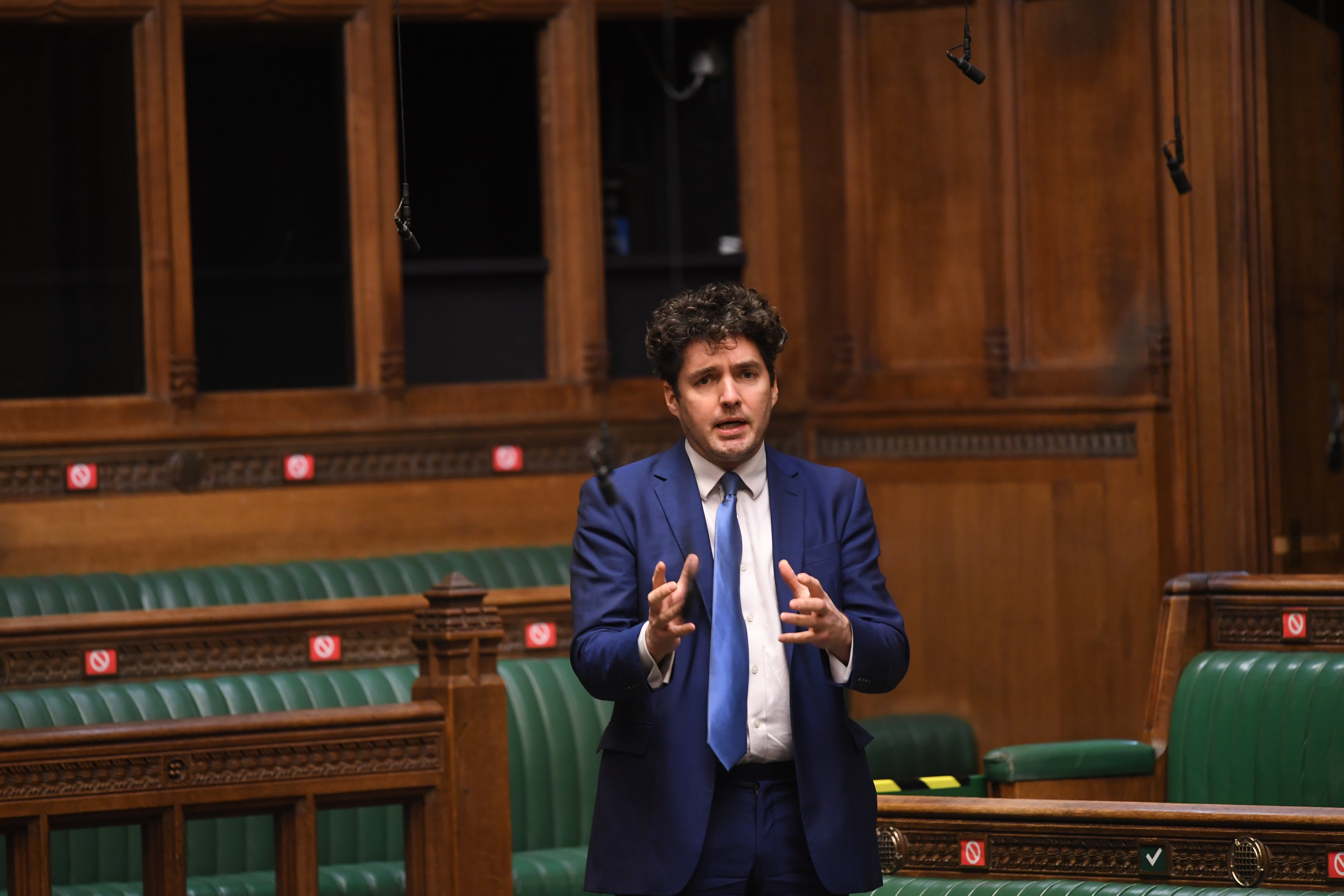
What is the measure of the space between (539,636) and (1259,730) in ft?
5.90

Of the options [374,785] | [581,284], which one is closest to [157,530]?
[581,284]

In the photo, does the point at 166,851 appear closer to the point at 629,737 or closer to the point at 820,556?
the point at 629,737

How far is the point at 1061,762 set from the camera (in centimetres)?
411

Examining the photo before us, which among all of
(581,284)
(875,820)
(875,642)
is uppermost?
(581,284)

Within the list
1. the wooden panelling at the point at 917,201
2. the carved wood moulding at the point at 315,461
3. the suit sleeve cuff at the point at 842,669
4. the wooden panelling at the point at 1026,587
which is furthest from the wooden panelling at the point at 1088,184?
the suit sleeve cuff at the point at 842,669

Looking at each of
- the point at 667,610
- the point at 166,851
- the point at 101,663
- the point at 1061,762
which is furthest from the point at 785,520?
the point at 101,663

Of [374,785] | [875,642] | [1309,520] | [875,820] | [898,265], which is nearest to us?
[875,642]

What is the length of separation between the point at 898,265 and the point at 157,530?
A: 268 centimetres

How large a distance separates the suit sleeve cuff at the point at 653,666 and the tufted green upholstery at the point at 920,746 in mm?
3190

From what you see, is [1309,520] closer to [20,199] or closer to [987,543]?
[987,543]

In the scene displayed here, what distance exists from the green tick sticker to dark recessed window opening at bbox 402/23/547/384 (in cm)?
352

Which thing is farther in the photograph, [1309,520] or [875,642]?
[1309,520]

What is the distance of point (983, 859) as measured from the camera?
3439 mm

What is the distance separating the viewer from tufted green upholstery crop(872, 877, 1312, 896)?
3.19 meters
